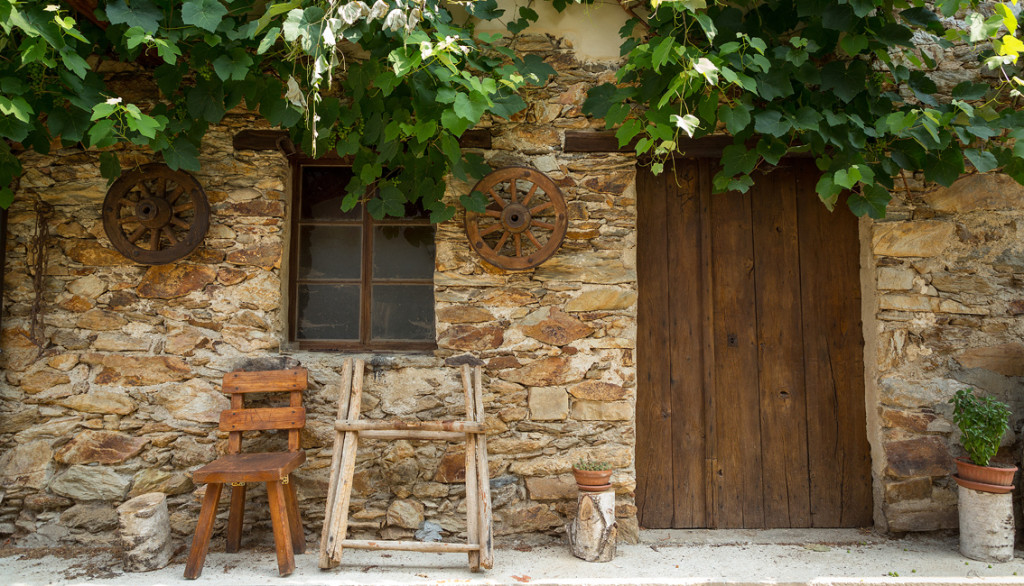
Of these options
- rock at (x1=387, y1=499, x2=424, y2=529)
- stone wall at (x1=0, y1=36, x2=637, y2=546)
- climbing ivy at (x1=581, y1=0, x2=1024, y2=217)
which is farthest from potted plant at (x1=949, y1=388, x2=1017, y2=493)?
rock at (x1=387, y1=499, x2=424, y2=529)

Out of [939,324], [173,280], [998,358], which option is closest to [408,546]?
[173,280]

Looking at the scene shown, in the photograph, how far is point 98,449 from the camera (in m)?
2.93

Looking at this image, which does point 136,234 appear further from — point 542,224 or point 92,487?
point 542,224

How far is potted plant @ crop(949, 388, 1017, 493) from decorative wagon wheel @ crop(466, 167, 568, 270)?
1960 millimetres

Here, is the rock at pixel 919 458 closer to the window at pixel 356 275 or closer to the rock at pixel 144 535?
the window at pixel 356 275

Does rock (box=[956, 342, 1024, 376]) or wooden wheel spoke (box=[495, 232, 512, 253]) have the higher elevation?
wooden wheel spoke (box=[495, 232, 512, 253])

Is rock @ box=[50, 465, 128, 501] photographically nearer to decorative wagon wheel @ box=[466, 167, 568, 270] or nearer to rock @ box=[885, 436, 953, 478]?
decorative wagon wheel @ box=[466, 167, 568, 270]

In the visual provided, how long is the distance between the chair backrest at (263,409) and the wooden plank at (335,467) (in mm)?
200

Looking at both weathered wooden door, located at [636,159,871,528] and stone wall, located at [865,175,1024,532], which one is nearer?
stone wall, located at [865,175,1024,532]

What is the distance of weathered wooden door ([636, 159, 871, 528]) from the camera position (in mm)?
3217

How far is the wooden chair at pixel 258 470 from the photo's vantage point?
2520mm

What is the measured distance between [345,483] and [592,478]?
1.05m

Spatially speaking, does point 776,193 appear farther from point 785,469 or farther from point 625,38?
point 785,469

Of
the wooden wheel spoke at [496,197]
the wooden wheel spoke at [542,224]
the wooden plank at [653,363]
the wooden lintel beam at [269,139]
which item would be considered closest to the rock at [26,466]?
the wooden lintel beam at [269,139]
